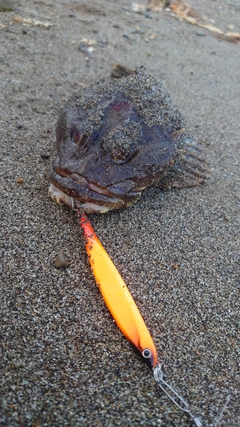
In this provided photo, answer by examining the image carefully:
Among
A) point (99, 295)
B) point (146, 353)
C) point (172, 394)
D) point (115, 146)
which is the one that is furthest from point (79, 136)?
point (172, 394)

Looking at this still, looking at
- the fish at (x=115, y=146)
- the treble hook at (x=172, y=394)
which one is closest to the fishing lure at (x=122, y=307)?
the treble hook at (x=172, y=394)

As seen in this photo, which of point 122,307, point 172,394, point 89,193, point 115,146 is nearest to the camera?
point 172,394

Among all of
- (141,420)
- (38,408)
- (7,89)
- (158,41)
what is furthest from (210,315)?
(158,41)

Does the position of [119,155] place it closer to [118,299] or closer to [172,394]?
[118,299]

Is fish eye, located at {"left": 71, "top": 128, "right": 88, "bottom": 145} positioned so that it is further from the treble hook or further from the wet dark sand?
the treble hook

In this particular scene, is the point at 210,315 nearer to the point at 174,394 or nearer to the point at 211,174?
the point at 174,394

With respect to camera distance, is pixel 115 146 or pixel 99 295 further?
pixel 115 146
